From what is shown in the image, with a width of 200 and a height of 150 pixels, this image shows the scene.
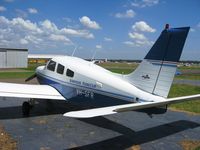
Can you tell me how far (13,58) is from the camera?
55.8 m

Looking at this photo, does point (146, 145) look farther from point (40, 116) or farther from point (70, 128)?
point (40, 116)

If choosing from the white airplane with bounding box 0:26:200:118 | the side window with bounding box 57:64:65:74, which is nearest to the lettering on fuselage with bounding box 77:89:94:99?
the white airplane with bounding box 0:26:200:118

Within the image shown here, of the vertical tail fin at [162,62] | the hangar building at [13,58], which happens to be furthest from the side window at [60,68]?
the hangar building at [13,58]

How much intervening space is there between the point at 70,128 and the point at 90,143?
1847mm

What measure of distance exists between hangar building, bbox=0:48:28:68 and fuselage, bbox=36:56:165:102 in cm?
4314

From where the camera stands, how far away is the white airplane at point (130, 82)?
8.31 m

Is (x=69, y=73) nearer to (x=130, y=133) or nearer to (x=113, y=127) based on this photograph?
(x=113, y=127)

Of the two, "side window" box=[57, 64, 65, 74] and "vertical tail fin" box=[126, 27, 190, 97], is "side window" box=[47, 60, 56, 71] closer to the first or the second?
"side window" box=[57, 64, 65, 74]

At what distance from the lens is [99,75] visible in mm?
10320

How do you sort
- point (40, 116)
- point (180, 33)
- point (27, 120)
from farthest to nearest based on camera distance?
point (40, 116) → point (27, 120) → point (180, 33)

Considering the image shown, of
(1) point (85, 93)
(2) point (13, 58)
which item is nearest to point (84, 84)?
(1) point (85, 93)

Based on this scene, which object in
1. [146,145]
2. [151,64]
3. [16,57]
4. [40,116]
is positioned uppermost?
[151,64]

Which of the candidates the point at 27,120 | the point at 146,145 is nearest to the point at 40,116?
the point at 27,120

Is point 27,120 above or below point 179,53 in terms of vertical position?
below
